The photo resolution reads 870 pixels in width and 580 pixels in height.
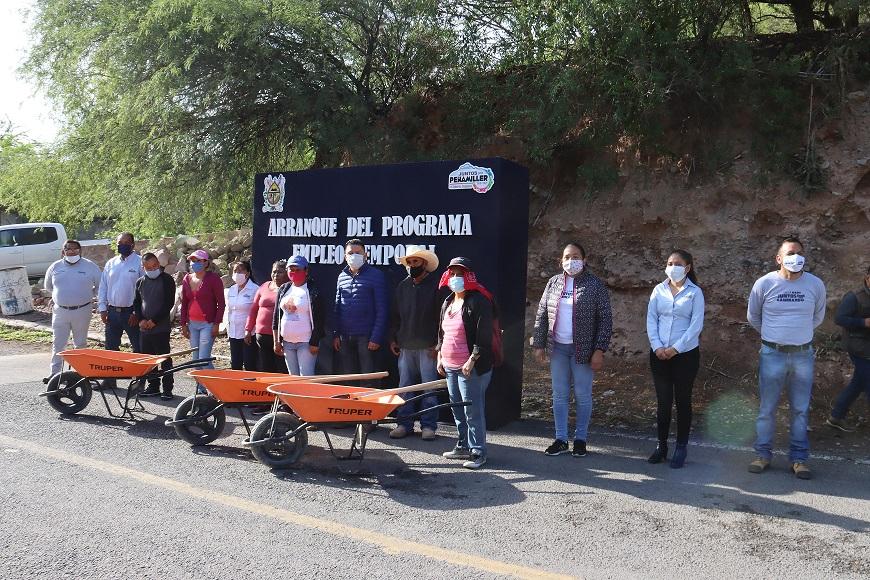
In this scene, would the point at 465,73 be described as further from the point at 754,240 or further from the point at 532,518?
the point at 532,518

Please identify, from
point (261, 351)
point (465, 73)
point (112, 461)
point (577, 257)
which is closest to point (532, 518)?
point (577, 257)

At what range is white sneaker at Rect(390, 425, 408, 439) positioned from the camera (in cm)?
757

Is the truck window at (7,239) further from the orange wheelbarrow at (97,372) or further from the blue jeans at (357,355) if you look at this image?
the blue jeans at (357,355)

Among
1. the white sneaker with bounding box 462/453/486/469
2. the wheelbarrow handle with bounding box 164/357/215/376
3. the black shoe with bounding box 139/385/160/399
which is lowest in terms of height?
the black shoe with bounding box 139/385/160/399

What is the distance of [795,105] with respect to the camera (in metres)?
10.1

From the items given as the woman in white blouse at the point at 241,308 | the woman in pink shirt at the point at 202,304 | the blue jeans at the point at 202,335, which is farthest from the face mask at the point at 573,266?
the blue jeans at the point at 202,335

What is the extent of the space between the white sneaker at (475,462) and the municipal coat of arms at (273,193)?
185 inches

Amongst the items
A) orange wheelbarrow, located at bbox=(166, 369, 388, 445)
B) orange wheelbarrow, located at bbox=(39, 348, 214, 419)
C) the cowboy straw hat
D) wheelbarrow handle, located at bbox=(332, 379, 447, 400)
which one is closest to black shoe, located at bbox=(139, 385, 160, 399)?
orange wheelbarrow, located at bbox=(39, 348, 214, 419)

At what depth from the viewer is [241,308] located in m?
9.27

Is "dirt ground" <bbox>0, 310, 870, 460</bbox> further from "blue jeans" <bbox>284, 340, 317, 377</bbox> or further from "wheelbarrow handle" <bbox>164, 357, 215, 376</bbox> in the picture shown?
"wheelbarrow handle" <bbox>164, 357, 215, 376</bbox>

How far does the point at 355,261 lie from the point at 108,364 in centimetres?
274

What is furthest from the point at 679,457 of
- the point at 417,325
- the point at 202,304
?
the point at 202,304

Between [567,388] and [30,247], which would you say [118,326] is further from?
[30,247]

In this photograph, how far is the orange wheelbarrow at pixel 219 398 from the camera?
670 centimetres
